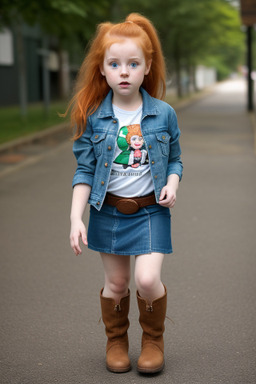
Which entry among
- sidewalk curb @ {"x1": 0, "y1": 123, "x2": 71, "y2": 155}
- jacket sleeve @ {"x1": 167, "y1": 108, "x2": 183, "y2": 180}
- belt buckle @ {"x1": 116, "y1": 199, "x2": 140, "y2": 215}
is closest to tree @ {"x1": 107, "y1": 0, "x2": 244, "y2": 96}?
sidewalk curb @ {"x1": 0, "y1": 123, "x2": 71, "y2": 155}

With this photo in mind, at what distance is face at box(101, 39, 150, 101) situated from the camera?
3076 mm

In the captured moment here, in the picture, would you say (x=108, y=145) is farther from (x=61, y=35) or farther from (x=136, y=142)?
(x=61, y=35)

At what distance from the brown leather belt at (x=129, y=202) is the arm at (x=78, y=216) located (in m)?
0.11

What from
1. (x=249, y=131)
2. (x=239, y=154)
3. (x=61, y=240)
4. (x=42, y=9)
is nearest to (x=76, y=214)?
(x=61, y=240)

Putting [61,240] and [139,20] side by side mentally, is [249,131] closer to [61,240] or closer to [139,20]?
[61,240]

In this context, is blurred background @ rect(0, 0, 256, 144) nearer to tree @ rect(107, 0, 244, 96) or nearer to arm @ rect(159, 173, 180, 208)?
tree @ rect(107, 0, 244, 96)

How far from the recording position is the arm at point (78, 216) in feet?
9.98

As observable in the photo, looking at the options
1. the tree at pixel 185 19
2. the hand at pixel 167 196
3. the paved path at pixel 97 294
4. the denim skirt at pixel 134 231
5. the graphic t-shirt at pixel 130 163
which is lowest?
the paved path at pixel 97 294

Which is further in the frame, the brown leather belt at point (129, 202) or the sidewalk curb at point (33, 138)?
the sidewalk curb at point (33, 138)

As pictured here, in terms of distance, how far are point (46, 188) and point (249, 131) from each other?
376 inches

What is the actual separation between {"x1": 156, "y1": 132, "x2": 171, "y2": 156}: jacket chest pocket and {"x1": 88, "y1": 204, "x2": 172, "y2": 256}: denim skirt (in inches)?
10.0

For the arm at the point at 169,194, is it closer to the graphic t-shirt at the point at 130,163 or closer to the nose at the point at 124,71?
the graphic t-shirt at the point at 130,163

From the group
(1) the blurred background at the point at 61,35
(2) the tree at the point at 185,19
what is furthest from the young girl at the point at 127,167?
(2) the tree at the point at 185,19

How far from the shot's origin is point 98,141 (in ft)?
10.4
